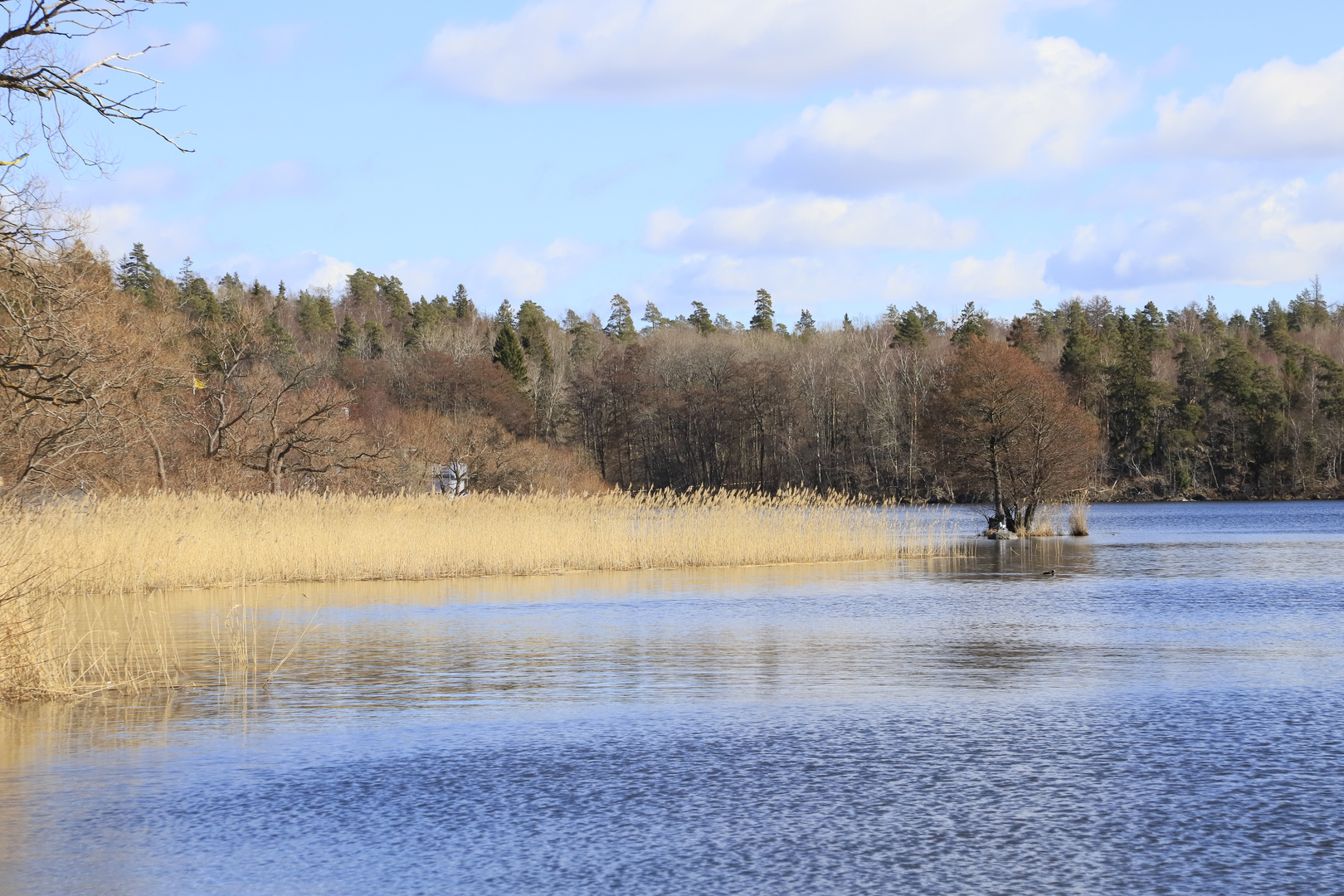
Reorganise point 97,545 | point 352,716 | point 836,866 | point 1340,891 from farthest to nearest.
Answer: point 97,545, point 352,716, point 836,866, point 1340,891

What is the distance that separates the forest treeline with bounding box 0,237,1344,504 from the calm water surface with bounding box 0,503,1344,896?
27.3 meters

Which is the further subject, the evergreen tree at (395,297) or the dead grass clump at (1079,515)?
the evergreen tree at (395,297)

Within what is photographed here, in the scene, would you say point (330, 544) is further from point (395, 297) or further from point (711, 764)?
point (395, 297)

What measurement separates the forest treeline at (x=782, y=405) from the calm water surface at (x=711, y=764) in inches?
1076

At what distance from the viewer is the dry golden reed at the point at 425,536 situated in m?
20.5

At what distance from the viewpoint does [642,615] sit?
1761 cm

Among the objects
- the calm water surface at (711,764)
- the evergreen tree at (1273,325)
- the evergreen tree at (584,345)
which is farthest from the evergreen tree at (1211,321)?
the calm water surface at (711,764)

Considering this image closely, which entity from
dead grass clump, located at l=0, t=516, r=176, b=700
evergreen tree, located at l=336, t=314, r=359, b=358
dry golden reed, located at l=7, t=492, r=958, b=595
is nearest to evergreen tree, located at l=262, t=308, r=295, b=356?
evergreen tree, located at l=336, t=314, r=359, b=358

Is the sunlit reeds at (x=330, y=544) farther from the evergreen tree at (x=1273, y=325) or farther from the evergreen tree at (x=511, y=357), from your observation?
the evergreen tree at (x=1273, y=325)

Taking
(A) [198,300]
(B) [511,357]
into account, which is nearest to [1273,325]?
(B) [511,357]

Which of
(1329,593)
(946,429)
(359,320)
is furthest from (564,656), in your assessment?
(359,320)

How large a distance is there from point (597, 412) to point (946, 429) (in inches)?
1743

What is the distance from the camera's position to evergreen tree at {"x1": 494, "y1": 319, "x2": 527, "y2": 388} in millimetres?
84688

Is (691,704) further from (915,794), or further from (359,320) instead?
(359,320)
